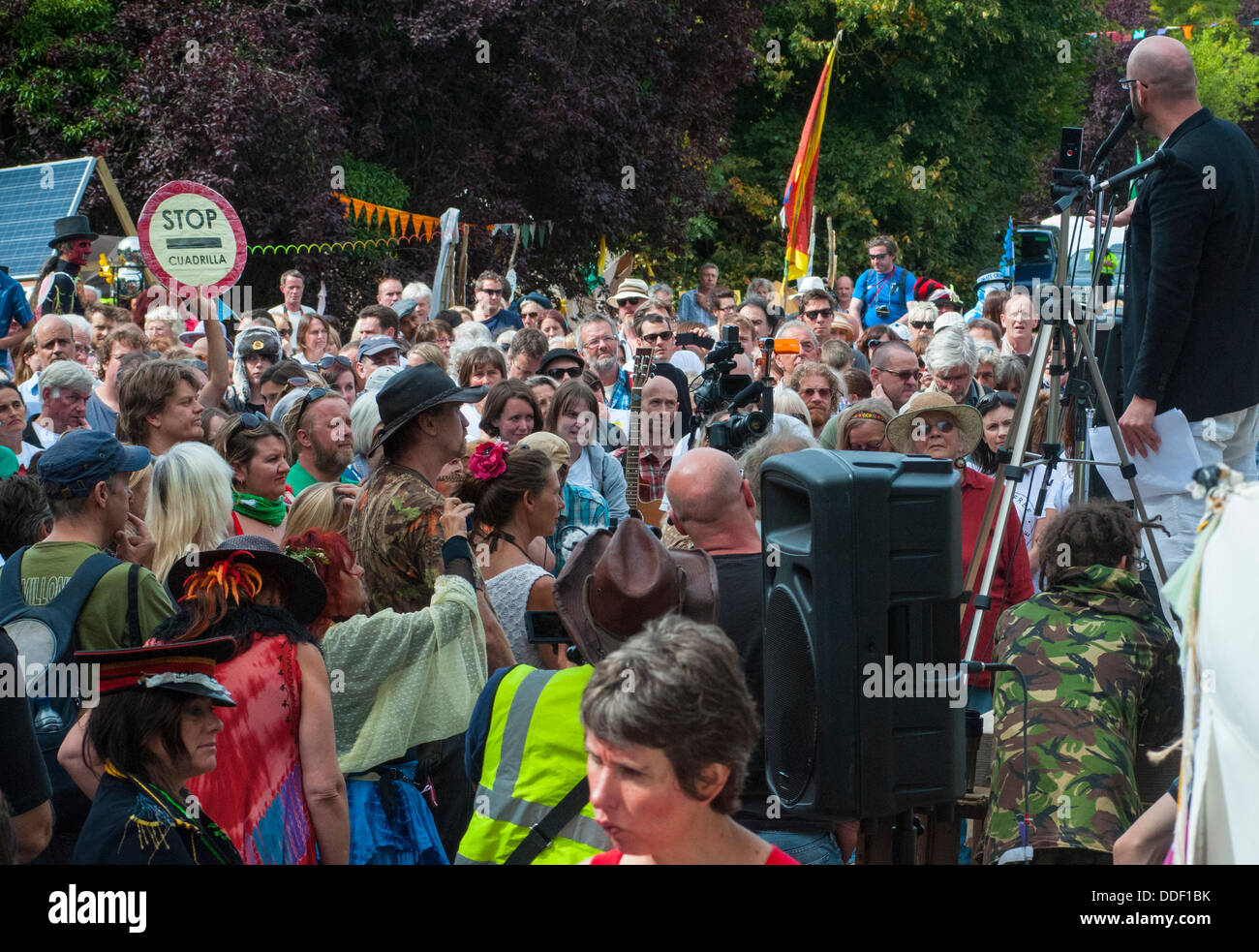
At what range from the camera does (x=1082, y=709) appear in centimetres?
413

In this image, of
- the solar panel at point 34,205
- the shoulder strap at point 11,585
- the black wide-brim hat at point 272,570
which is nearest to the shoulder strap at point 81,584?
the shoulder strap at point 11,585

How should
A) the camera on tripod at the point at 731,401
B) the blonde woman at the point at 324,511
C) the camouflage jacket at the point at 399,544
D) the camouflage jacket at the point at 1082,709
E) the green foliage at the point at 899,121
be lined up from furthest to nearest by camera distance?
the green foliage at the point at 899,121 → the camera on tripod at the point at 731,401 → the blonde woman at the point at 324,511 → the camouflage jacket at the point at 399,544 → the camouflage jacket at the point at 1082,709

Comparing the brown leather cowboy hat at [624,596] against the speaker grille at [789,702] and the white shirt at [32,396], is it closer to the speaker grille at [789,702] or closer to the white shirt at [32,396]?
the speaker grille at [789,702]

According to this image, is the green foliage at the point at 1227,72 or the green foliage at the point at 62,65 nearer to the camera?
the green foliage at the point at 62,65

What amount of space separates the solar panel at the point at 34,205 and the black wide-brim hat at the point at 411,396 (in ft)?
34.0

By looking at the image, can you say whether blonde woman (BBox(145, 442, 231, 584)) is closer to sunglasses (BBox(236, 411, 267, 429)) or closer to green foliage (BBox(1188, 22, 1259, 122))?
sunglasses (BBox(236, 411, 267, 429))

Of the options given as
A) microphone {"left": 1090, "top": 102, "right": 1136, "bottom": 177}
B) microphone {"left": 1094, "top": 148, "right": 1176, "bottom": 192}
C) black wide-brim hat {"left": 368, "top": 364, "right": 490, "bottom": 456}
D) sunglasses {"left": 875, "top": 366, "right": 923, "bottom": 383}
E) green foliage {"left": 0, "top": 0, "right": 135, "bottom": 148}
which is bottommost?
sunglasses {"left": 875, "top": 366, "right": 923, "bottom": 383}

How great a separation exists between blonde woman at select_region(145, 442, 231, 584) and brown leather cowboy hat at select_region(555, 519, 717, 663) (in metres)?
1.92

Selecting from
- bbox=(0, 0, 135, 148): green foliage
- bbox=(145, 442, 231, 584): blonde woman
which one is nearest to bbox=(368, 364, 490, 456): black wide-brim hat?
bbox=(145, 442, 231, 584): blonde woman

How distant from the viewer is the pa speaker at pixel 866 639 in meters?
3.26

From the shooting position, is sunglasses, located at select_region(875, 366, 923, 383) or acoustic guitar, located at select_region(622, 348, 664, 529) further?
sunglasses, located at select_region(875, 366, 923, 383)

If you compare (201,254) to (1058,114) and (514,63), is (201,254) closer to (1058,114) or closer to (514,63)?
(514,63)

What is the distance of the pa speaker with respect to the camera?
10.7ft

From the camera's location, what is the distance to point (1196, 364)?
5066 millimetres
